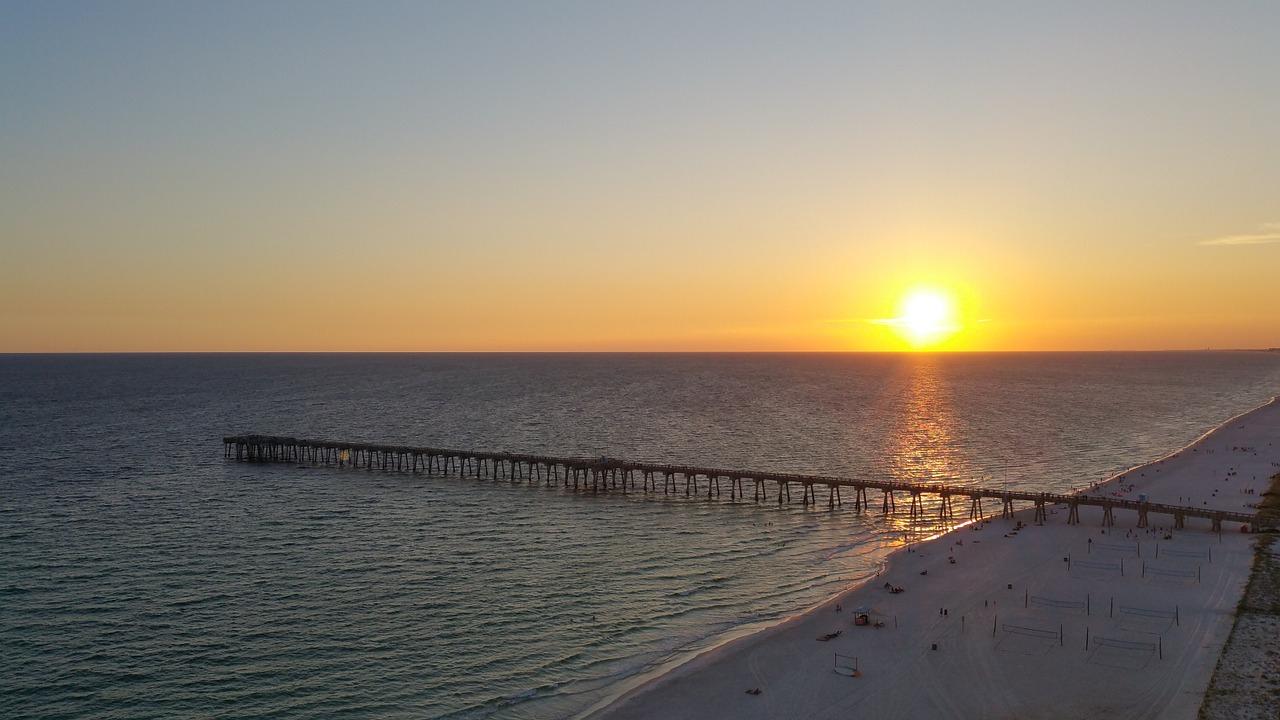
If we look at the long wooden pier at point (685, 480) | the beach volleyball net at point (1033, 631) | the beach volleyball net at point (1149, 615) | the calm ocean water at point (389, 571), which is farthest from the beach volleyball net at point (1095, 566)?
the calm ocean water at point (389, 571)

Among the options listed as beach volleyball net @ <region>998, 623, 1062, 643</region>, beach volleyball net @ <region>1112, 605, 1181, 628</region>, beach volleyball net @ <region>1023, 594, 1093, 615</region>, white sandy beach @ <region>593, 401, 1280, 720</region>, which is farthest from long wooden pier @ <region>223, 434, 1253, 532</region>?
beach volleyball net @ <region>998, 623, 1062, 643</region>

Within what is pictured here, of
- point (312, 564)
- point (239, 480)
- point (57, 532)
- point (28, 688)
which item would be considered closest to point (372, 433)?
point (239, 480)

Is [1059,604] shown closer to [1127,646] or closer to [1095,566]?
[1127,646]

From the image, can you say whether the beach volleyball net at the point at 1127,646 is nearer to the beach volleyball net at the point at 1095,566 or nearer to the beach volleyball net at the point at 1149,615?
the beach volleyball net at the point at 1149,615

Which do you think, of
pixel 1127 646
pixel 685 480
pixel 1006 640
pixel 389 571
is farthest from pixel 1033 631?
pixel 685 480

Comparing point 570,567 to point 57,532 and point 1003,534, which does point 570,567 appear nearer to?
point 1003,534

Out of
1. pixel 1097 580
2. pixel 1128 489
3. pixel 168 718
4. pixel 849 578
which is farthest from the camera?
pixel 1128 489
